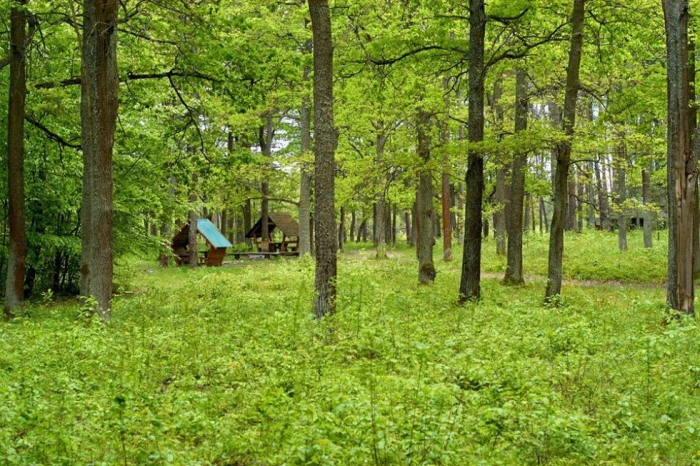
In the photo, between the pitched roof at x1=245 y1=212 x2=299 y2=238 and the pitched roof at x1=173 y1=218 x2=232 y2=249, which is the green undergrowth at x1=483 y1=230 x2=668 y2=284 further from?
the pitched roof at x1=245 y1=212 x2=299 y2=238

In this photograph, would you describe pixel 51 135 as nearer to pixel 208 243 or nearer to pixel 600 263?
pixel 208 243

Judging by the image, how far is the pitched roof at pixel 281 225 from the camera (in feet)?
134

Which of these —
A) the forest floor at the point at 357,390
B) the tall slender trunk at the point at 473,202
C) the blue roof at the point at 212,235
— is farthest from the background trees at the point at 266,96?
the blue roof at the point at 212,235

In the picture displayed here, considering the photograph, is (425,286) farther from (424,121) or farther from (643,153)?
(643,153)

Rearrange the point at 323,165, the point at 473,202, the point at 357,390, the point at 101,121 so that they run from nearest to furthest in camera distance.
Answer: the point at 357,390 → the point at 323,165 → the point at 101,121 → the point at 473,202

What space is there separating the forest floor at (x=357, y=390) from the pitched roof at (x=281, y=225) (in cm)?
2978

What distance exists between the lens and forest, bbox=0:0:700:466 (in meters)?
4.96

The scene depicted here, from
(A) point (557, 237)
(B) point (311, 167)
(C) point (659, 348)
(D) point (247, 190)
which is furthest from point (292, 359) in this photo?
(D) point (247, 190)

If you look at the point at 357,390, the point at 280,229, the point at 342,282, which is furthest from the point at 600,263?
the point at 280,229

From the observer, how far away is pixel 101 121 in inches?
428

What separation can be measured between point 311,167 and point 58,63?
44.8 ft

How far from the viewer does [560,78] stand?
1711 centimetres

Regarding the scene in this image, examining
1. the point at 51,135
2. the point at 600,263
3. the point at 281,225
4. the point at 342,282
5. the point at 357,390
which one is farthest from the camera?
the point at 281,225

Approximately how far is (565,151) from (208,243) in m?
23.5
